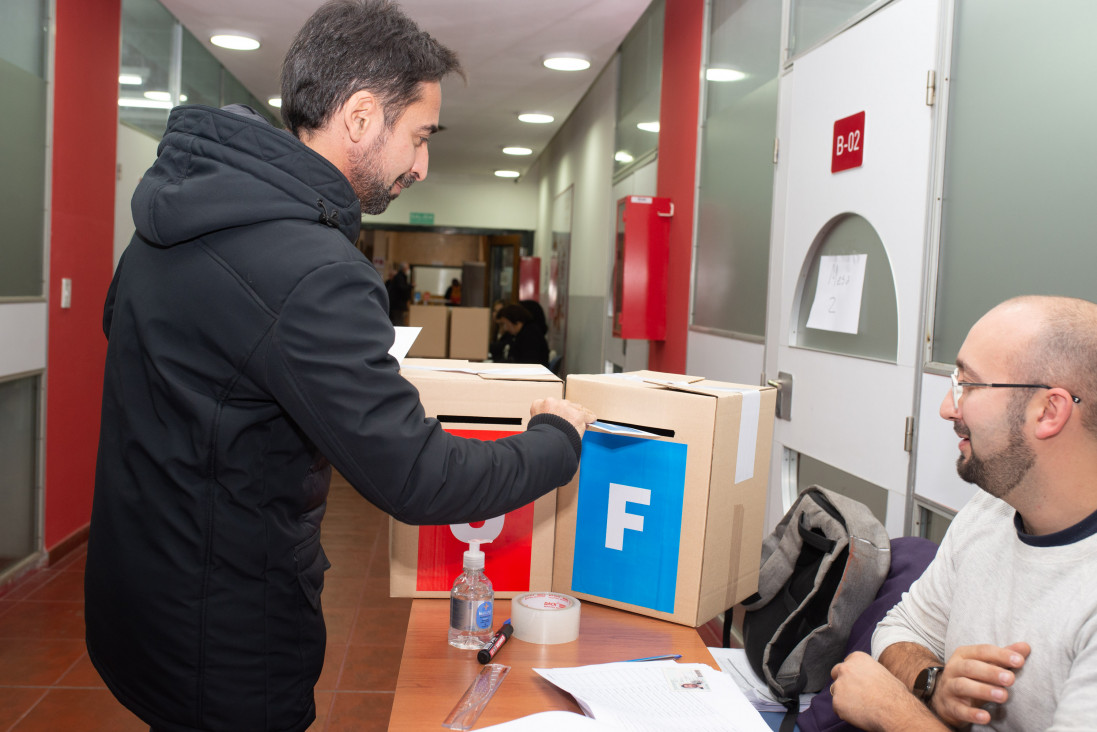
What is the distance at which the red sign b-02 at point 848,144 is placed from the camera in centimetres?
242

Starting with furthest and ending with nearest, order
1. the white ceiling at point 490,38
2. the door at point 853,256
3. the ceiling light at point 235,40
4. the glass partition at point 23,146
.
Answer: the ceiling light at point 235,40 → the white ceiling at point 490,38 → the glass partition at point 23,146 → the door at point 853,256

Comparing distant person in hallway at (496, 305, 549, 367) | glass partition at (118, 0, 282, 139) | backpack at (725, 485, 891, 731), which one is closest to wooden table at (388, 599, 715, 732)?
backpack at (725, 485, 891, 731)

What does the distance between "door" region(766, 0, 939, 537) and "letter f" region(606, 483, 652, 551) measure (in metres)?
1.03

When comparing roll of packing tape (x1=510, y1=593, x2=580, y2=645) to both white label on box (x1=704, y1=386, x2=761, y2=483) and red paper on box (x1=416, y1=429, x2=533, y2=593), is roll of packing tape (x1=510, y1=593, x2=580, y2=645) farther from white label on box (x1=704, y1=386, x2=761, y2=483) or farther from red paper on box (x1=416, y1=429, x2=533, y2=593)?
white label on box (x1=704, y1=386, x2=761, y2=483)

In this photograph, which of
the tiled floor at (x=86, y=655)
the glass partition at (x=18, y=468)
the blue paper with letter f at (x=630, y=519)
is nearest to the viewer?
the blue paper with letter f at (x=630, y=519)

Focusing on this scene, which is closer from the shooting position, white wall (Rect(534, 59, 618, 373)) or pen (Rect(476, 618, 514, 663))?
pen (Rect(476, 618, 514, 663))

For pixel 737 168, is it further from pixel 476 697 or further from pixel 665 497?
pixel 476 697

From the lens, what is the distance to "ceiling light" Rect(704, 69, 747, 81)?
11.6 feet

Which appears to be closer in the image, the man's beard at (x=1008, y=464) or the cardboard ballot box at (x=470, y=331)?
the man's beard at (x=1008, y=464)

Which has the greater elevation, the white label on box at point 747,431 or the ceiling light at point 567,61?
the ceiling light at point 567,61

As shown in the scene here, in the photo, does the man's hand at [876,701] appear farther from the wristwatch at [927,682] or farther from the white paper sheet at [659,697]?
the white paper sheet at [659,697]

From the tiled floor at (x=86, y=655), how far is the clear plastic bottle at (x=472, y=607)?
1533 millimetres

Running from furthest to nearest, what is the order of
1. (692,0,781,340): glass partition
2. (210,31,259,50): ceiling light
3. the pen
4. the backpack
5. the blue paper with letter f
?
(210,31,259,50): ceiling light
(692,0,781,340): glass partition
the backpack
the blue paper with letter f
the pen

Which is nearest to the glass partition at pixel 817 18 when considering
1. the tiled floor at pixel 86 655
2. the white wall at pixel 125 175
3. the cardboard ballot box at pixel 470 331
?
the tiled floor at pixel 86 655
